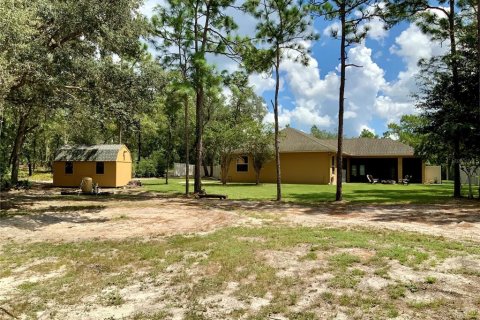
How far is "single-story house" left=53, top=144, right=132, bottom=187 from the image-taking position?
1096 inches

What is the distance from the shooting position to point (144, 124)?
37438 millimetres

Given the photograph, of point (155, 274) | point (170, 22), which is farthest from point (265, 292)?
point (170, 22)

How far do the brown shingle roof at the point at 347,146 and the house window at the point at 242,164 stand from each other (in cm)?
382

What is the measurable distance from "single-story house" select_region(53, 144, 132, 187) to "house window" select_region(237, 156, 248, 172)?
10879 mm

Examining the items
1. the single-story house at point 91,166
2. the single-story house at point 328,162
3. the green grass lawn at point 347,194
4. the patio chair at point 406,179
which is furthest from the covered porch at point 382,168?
the single-story house at point 91,166

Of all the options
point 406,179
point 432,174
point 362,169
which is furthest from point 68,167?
point 432,174

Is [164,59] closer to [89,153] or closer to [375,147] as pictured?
[89,153]

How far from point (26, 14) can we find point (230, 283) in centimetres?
887

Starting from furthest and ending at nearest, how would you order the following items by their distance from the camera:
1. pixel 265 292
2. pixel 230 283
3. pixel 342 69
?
pixel 342 69, pixel 230 283, pixel 265 292

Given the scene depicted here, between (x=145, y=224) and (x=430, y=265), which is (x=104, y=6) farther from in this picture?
(x=430, y=265)

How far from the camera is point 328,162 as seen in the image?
102 ft

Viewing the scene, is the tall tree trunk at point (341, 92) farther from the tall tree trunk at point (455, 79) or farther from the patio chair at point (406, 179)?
the patio chair at point (406, 179)

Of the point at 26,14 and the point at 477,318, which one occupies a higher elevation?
the point at 26,14

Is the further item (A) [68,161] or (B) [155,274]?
(A) [68,161]
